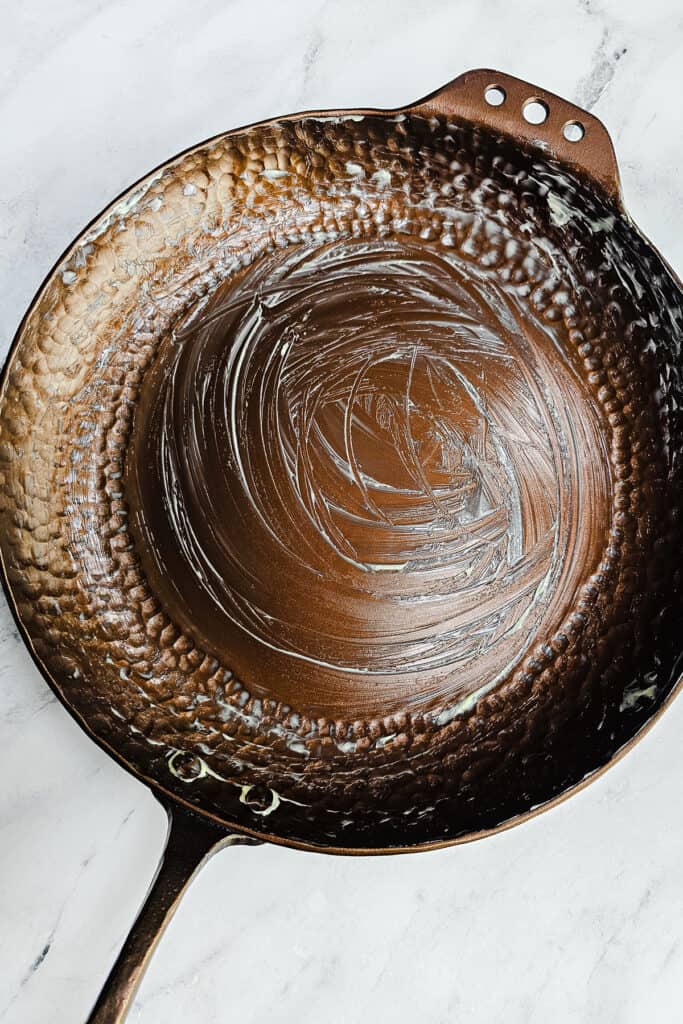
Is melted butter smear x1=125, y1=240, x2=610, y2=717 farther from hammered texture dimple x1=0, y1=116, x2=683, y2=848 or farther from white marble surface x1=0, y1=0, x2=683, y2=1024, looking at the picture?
white marble surface x1=0, y1=0, x2=683, y2=1024

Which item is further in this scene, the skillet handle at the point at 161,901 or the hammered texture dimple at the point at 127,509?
the hammered texture dimple at the point at 127,509

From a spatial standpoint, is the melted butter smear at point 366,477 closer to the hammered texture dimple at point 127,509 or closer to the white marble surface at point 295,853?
the hammered texture dimple at point 127,509

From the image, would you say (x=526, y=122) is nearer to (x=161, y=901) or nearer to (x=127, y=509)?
(x=127, y=509)

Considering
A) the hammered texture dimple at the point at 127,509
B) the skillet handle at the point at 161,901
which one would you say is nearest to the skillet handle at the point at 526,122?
the hammered texture dimple at the point at 127,509

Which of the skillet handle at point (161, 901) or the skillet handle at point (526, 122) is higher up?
the skillet handle at point (526, 122)

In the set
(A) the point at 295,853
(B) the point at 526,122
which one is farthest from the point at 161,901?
(B) the point at 526,122

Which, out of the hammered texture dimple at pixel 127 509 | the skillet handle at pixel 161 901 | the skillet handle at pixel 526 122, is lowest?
the skillet handle at pixel 161 901

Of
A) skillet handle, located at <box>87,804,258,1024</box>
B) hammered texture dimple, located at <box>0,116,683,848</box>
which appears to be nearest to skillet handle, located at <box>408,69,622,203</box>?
hammered texture dimple, located at <box>0,116,683,848</box>
